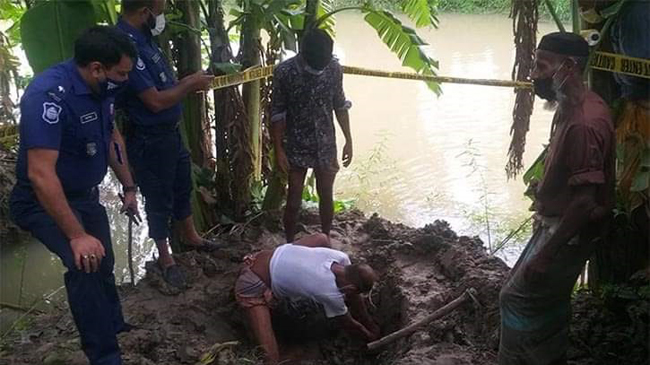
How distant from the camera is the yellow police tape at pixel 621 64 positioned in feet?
10.5

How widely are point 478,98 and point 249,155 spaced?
6376 millimetres

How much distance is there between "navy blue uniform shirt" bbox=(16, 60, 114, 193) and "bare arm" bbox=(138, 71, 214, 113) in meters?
0.51

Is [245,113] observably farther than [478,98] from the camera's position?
No

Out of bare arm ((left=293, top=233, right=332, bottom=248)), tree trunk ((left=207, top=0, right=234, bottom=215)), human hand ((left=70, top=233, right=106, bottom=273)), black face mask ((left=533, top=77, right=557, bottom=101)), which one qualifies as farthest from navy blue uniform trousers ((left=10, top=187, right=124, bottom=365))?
black face mask ((left=533, top=77, right=557, bottom=101))

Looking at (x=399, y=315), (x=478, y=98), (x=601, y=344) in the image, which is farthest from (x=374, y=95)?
(x=601, y=344)

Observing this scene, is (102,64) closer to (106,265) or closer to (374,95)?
(106,265)

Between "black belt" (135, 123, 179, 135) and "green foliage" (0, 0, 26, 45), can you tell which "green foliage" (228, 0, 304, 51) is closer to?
"black belt" (135, 123, 179, 135)

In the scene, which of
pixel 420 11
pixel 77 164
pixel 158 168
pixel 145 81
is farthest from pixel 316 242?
pixel 420 11

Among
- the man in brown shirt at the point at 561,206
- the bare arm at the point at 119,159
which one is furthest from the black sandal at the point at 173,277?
the man in brown shirt at the point at 561,206

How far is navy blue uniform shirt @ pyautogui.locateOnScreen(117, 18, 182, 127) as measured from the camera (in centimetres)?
376

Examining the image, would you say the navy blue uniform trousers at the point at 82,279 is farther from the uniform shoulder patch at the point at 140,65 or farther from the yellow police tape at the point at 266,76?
the yellow police tape at the point at 266,76

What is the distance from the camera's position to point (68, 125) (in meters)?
2.98

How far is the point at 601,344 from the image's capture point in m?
3.30

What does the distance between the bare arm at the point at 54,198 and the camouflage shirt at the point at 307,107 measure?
1.81 m
